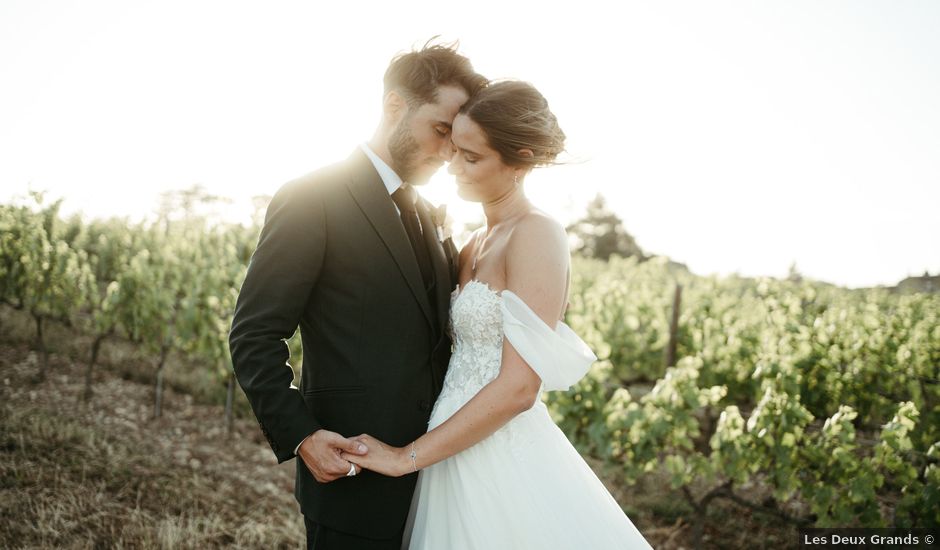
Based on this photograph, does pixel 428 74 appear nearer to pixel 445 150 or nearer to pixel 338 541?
pixel 445 150

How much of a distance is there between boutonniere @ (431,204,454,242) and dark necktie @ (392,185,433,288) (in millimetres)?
140

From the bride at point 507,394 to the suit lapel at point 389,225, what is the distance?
0.78 feet

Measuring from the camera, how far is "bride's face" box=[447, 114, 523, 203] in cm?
204

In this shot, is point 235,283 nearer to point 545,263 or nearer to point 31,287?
point 31,287

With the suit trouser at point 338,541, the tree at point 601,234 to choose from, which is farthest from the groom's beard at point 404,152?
the tree at point 601,234

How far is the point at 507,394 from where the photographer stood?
1882 millimetres

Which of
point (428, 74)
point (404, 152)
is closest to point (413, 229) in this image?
point (404, 152)

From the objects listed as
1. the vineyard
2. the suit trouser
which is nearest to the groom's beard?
the suit trouser

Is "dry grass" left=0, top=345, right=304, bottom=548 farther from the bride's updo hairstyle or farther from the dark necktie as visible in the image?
the bride's updo hairstyle

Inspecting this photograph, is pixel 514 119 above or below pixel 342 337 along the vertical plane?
above

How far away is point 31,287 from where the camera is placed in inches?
272

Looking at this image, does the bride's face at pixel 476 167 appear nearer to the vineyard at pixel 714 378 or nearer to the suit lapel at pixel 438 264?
the suit lapel at pixel 438 264

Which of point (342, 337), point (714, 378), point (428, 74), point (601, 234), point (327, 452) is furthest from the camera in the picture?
point (601, 234)

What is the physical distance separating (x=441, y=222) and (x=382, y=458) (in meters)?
0.92
